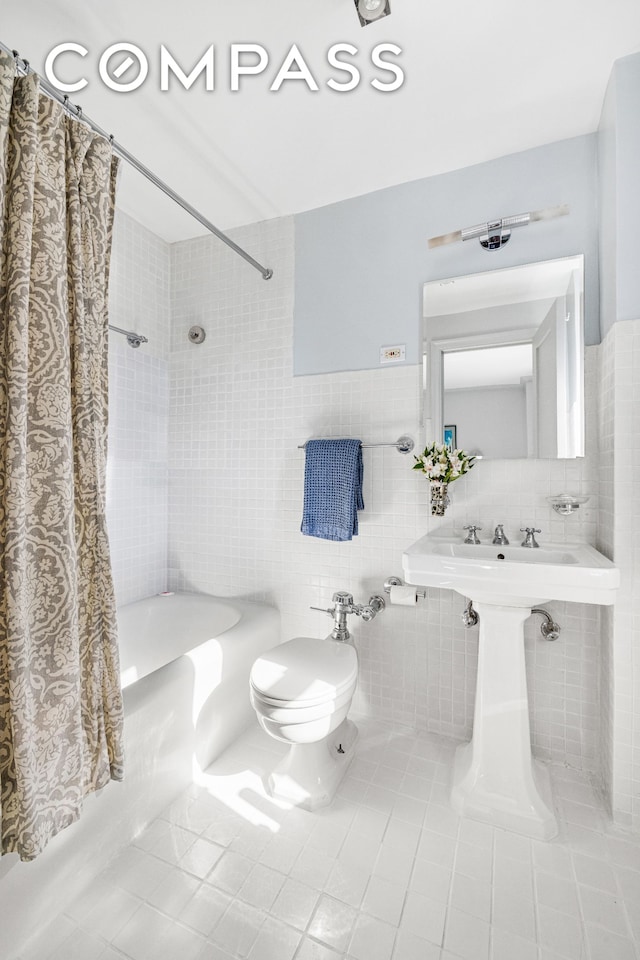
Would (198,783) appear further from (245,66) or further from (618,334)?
(245,66)

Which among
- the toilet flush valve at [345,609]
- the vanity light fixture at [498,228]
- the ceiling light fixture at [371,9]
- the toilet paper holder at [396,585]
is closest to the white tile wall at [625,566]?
the vanity light fixture at [498,228]

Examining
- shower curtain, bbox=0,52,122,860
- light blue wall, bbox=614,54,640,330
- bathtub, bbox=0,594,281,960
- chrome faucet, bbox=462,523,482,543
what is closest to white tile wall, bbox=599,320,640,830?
light blue wall, bbox=614,54,640,330

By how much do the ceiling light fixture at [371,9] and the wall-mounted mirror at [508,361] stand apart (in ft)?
2.81

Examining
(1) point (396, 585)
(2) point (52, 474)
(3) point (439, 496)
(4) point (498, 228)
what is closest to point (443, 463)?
(3) point (439, 496)

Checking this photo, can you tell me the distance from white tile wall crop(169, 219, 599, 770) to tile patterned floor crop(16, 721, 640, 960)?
38cm

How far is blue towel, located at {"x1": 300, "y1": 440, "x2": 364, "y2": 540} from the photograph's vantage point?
75.1 inches

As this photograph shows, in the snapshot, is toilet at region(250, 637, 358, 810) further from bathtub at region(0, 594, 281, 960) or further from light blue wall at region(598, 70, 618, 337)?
light blue wall at region(598, 70, 618, 337)

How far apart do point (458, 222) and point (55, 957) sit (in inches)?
101

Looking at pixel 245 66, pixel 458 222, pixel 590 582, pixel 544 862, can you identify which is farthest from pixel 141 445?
pixel 544 862

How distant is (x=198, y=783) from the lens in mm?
1629

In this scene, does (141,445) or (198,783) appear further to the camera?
(141,445)

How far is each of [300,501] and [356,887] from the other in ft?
4.51

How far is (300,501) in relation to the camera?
2162mm

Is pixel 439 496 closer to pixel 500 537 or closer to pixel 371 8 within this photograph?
pixel 500 537
